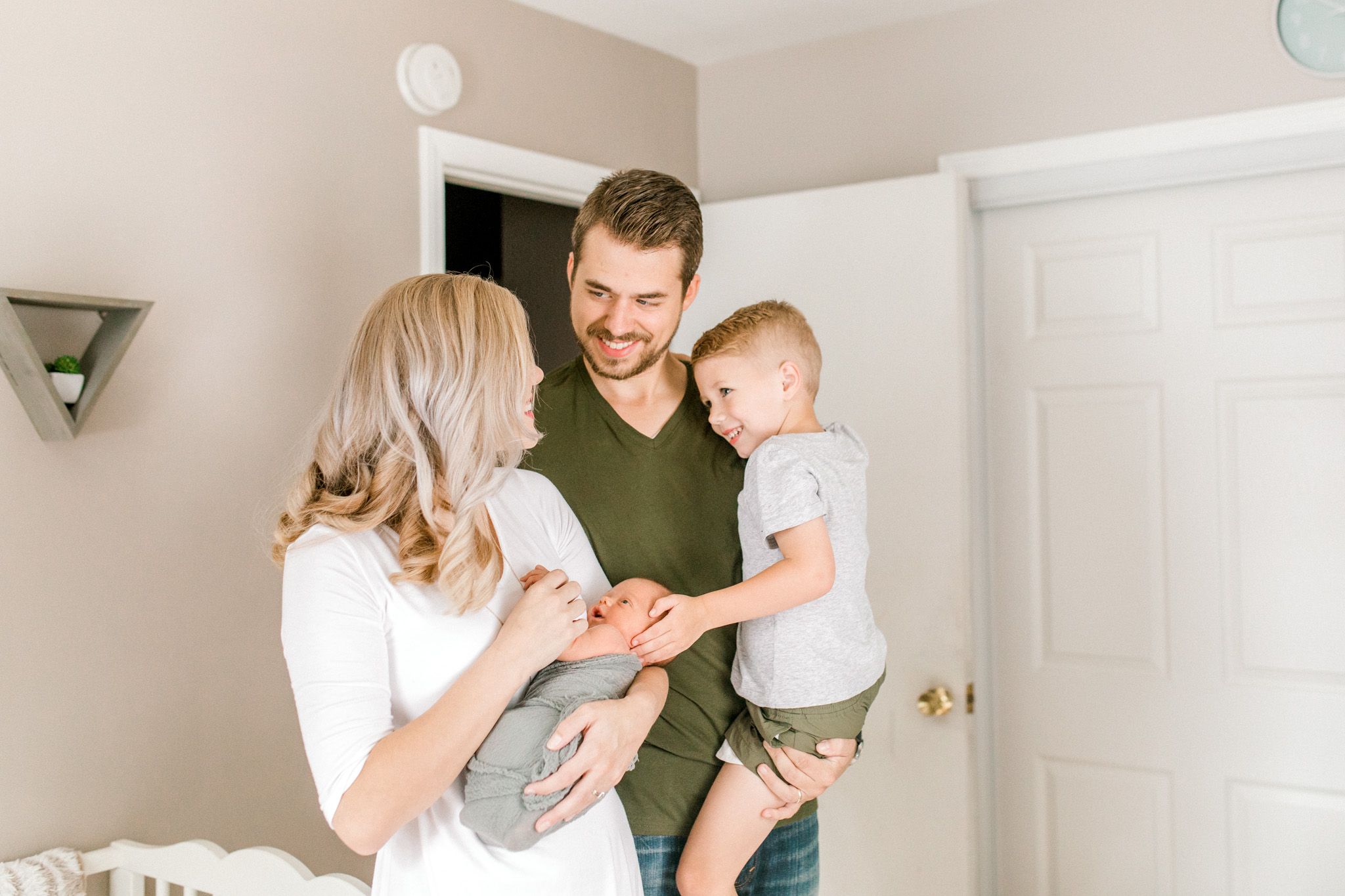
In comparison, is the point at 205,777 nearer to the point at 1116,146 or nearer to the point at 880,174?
the point at 880,174

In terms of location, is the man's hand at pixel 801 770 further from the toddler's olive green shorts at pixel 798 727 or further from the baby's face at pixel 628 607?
the baby's face at pixel 628 607

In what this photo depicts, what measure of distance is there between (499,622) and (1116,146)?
76.4 inches

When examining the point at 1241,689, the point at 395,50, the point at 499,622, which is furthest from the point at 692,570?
the point at 1241,689

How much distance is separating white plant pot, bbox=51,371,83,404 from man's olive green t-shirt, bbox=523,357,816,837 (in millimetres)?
712

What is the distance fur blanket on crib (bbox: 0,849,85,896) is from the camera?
4.86 feet

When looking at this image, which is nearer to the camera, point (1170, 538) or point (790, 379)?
point (790, 379)

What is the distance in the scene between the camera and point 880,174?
268 centimetres

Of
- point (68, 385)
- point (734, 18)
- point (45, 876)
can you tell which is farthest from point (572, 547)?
point (734, 18)

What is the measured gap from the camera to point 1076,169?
244cm

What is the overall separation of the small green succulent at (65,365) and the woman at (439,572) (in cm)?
69

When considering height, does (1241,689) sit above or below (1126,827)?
above

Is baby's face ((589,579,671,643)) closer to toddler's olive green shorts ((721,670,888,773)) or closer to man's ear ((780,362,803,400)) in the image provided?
toddler's olive green shorts ((721,670,888,773))

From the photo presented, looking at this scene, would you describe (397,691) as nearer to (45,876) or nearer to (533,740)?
(533,740)

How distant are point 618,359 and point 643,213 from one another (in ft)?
0.76
